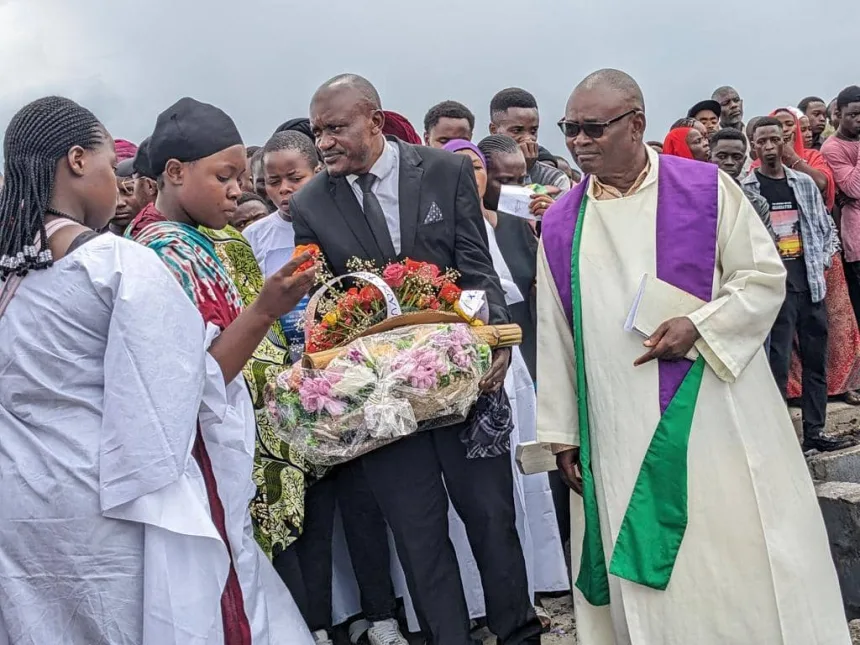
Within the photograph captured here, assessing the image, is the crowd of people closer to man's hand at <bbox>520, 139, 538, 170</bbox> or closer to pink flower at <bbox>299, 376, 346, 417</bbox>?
pink flower at <bbox>299, 376, 346, 417</bbox>

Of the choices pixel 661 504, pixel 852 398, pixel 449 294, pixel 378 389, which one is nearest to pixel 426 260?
pixel 449 294

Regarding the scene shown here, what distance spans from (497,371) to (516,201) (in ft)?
4.45

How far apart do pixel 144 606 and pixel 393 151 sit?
2.35 m

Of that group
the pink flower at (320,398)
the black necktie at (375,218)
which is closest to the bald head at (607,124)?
the black necktie at (375,218)

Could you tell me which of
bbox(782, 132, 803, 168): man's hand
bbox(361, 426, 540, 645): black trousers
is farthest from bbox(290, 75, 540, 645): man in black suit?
bbox(782, 132, 803, 168): man's hand

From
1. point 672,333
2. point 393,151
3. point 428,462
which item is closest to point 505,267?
point 393,151

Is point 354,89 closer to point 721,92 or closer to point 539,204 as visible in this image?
point 539,204

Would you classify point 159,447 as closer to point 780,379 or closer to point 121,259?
point 121,259

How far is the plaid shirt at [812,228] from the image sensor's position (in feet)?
23.6

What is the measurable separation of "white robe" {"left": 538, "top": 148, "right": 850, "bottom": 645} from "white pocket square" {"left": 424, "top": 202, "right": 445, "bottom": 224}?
721 mm

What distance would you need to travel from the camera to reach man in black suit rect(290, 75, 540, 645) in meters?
4.02

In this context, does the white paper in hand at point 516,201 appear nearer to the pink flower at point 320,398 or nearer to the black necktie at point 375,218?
the black necktie at point 375,218

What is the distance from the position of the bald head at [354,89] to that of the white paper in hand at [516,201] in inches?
38.7

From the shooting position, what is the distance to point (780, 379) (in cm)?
718
